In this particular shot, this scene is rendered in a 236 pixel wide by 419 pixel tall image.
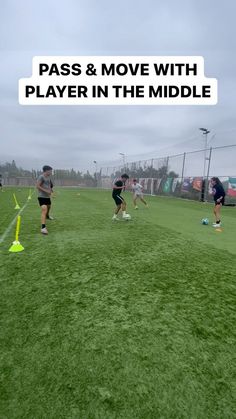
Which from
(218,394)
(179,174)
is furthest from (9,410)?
(179,174)

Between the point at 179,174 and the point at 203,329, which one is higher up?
the point at 179,174

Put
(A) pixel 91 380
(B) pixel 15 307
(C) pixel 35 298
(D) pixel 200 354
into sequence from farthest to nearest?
1. (C) pixel 35 298
2. (B) pixel 15 307
3. (D) pixel 200 354
4. (A) pixel 91 380

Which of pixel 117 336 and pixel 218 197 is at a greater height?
pixel 218 197

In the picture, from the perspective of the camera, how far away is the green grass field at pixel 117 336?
6.71 ft


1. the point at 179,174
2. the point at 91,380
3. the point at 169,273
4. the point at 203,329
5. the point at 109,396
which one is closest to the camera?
the point at 109,396

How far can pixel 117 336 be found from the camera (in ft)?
9.43

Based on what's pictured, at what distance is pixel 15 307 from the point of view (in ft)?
11.4

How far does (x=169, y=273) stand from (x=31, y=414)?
3285mm

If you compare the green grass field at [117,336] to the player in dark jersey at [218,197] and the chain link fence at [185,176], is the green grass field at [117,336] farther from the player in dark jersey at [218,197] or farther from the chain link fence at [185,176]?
the chain link fence at [185,176]

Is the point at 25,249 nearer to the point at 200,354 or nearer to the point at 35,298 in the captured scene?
the point at 35,298

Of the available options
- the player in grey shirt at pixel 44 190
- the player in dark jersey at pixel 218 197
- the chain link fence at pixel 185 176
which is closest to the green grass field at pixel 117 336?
the player in grey shirt at pixel 44 190

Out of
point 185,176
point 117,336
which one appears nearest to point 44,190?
point 117,336

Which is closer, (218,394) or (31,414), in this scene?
(31,414)

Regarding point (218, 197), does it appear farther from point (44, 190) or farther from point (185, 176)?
point (185, 176)
